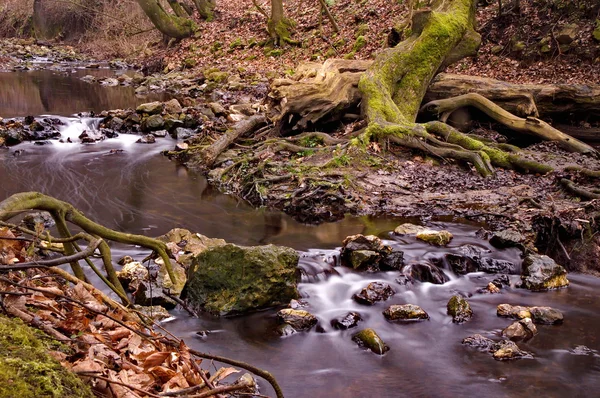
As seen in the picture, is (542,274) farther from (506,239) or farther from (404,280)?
(404,280)

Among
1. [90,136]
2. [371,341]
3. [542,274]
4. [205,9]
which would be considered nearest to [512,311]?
[542,274]

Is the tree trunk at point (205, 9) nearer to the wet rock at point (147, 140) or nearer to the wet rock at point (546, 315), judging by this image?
the wet rock at point (147, 140)

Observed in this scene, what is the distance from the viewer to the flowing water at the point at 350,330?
450 centimetres

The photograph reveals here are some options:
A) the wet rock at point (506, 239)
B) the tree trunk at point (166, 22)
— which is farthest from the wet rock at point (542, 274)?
the tree trunk at point (166, 22)

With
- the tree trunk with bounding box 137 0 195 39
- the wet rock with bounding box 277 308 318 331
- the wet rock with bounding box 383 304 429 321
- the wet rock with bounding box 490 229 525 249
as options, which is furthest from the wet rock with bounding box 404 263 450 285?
the tree trunk with bounding box 137 0 195 39

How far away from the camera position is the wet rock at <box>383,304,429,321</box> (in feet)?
18.0

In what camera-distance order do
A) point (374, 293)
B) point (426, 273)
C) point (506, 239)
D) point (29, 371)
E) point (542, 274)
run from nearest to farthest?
point (29, 371), point (374, 293), point (542, 274), point (426, 273), point (506, 239)

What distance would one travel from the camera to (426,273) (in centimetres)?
643

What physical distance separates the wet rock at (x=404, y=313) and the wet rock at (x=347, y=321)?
0.32 m

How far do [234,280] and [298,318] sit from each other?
80 centimetres

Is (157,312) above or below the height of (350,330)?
above

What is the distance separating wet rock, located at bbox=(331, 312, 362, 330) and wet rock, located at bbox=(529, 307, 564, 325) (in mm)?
1818

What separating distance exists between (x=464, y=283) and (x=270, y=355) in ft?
9.18

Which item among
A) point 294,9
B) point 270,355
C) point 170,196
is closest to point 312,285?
point 270,355
